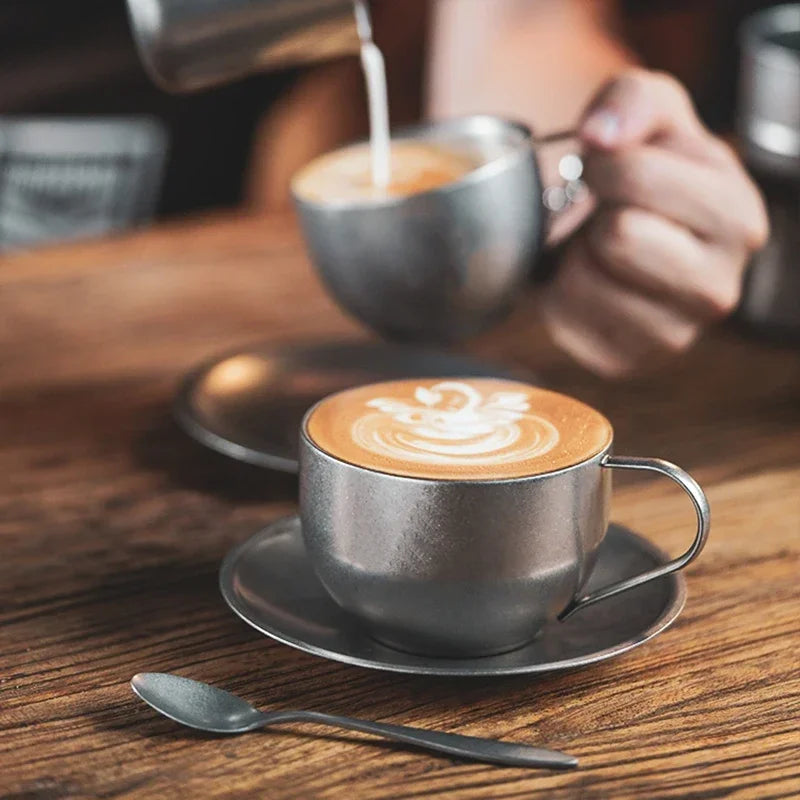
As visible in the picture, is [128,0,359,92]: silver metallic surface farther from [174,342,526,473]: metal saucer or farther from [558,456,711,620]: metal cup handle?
[558,456,711,620]: metal cup handle

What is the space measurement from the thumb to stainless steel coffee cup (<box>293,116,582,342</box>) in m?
0.03

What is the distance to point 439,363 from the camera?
972 mm

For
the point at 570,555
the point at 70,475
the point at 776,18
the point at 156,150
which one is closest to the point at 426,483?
the point at 570,555

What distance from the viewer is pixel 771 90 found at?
0.98m

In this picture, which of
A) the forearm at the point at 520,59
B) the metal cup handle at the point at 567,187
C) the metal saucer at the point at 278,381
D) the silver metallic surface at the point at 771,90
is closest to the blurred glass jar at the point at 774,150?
the silver metallic surface at the point at 771,90

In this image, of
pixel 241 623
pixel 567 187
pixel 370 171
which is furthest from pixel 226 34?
pixel 241 623

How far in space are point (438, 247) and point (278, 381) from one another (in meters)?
0.16

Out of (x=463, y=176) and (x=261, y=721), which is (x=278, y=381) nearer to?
(x=463, y=176)

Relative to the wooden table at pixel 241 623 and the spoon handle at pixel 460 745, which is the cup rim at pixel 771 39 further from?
the spoon handle at pixel 460 745

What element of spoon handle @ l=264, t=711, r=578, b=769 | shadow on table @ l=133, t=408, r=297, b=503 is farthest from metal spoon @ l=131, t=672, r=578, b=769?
shadow on table @ l=133, t=408, r=297, b=503

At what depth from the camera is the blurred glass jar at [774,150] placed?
976mm

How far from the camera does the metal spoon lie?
21.1 inches

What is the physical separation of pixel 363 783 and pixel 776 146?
66 cm

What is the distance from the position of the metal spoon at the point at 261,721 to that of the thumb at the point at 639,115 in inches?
21.8
